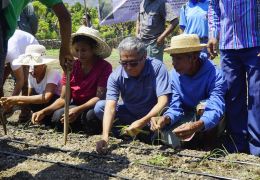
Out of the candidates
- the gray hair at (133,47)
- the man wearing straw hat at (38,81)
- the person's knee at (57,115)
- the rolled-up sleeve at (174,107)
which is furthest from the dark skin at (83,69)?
the rolled-up sleeve at (174,107)

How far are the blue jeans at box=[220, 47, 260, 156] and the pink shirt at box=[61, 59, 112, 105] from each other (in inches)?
50.9

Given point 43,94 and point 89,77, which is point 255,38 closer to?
point 89,77

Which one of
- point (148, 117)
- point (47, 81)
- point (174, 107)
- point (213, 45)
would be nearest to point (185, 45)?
point (213, 45)

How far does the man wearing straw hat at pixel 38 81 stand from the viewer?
4664 millimetres

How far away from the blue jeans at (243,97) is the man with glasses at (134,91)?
573mm

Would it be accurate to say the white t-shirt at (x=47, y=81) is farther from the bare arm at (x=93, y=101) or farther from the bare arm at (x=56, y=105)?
the bare arm at (x=93, y=101)

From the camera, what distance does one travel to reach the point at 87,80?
4527 mm

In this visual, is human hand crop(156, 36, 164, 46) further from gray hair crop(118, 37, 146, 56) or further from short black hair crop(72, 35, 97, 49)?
gray hair crop(118, 37, 146, 56)

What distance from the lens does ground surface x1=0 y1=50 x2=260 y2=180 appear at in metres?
3.27

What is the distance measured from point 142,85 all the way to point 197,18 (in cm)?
165

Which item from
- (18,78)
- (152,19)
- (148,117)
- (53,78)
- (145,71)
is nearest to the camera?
(148,117)

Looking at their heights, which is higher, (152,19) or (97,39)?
(152,19)

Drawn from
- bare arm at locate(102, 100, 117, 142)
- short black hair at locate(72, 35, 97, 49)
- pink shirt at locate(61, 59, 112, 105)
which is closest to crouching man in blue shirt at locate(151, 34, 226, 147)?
bare arm at locate(102, 100, 117, 142)

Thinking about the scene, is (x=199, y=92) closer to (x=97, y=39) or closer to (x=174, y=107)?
(x=174, y=107)
